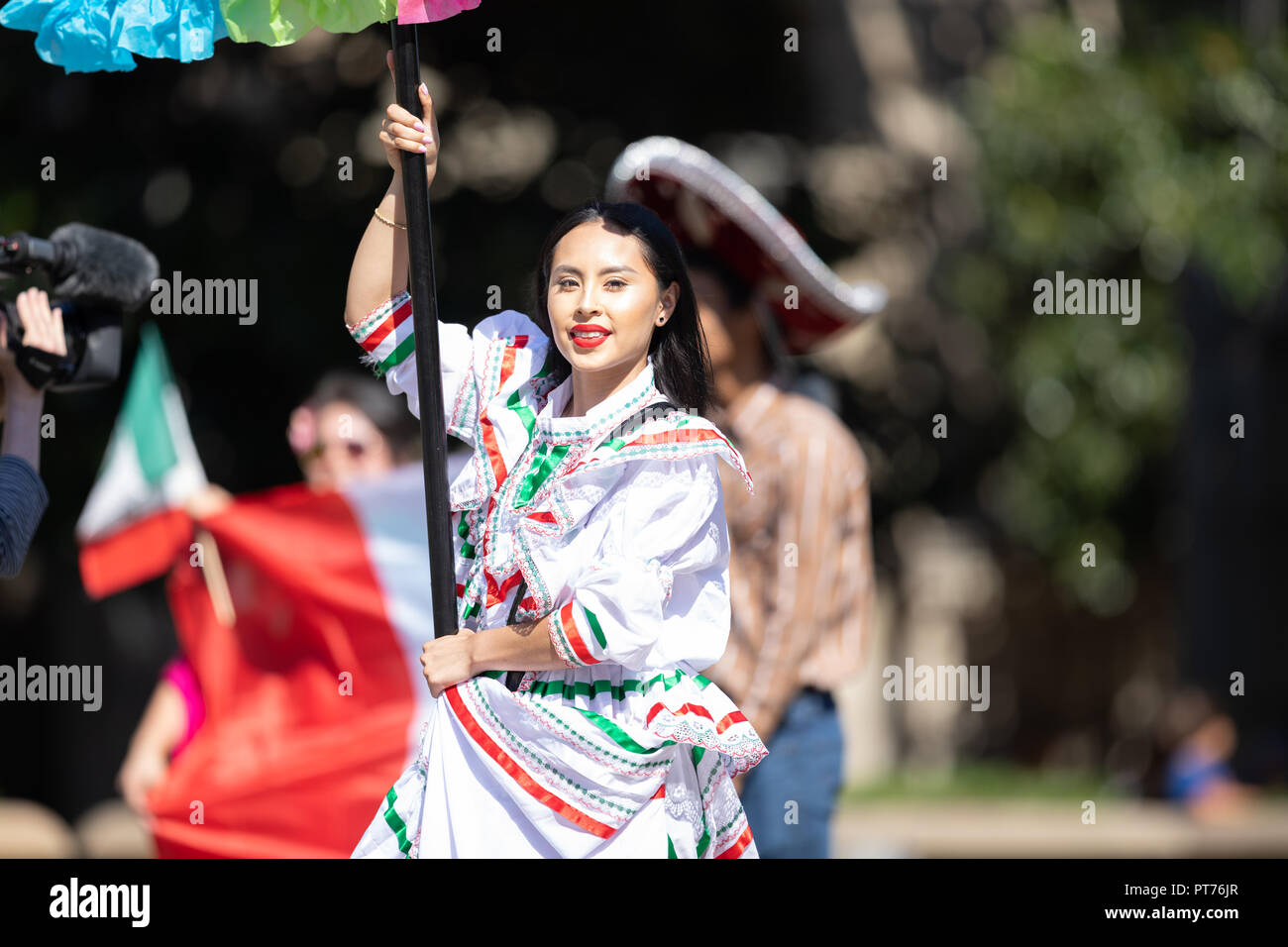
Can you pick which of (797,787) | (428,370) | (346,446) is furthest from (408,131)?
(346,446)

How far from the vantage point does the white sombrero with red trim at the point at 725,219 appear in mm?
4176

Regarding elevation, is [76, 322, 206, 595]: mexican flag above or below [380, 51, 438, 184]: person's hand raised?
below

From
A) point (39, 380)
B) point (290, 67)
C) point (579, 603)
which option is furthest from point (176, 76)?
point (579, 603)

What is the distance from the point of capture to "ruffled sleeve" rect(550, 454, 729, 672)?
2.64 metres

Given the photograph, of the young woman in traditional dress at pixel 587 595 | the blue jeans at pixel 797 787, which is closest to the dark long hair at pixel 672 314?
the young woman in traditional dress at pixel 587 595

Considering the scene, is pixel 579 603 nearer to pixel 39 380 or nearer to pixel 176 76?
pixel 39 380

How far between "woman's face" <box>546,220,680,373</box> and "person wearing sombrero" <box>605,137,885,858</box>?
4.32 ft

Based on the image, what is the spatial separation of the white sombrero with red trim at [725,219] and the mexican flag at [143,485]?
1.65m

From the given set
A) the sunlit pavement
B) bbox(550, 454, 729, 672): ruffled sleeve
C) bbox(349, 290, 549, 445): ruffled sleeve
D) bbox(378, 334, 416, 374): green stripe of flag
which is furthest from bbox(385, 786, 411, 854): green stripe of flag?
the sunlit pavement

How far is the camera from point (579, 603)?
265 centimetres

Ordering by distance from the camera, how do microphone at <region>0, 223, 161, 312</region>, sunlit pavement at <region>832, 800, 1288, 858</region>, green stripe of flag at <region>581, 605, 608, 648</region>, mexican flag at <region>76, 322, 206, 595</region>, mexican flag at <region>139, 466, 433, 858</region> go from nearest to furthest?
1. green stripe of flag at <region>581, 605, 608, 648</region>
2. microphone at <region>0, 223, 161, 312</region>
3. mexican flag at <region>139, 466, 433, 858</region>
4. mexican flag at <region>76, 322, 206, 595</region>
5. sunlit pavement at <region>832, 800, 1288, 858</region>

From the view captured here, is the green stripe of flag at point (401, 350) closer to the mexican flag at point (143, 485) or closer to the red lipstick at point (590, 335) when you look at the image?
the red lipstick at point (590, 335)

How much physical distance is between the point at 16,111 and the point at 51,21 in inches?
217

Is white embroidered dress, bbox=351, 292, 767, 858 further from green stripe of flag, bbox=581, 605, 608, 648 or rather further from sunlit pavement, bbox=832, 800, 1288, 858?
sunlit pavement, bbox=832, 800, 1288, 858
